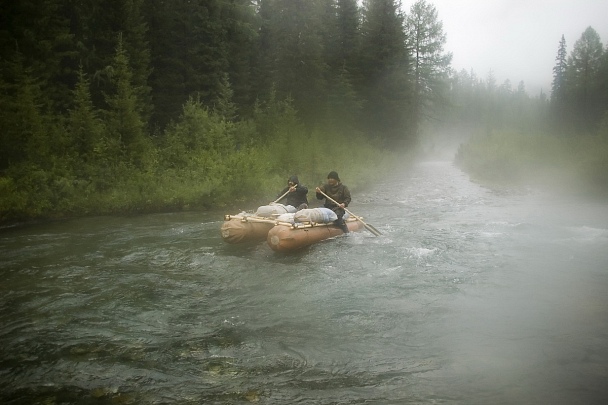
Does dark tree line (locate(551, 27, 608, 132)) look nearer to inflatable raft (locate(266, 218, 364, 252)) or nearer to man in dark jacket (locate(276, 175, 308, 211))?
man in dark jacket (locate(276, 175, 308, 211))

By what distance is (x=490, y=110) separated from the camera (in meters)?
72.3

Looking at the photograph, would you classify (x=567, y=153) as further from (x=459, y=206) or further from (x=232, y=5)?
(x=232, y=5)

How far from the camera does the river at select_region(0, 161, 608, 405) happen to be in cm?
470

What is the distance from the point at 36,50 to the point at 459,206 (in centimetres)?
1751

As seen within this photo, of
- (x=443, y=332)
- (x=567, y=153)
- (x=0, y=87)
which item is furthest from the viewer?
(x=567, y=153)

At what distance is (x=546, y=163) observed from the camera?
22.6 metres

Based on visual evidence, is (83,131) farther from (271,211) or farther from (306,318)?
(306,318)

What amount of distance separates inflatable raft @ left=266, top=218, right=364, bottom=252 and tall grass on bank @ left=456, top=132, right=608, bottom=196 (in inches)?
543

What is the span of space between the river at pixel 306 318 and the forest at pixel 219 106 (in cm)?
363

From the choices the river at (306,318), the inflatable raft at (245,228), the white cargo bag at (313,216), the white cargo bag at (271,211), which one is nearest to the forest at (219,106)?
the river at (306,318)

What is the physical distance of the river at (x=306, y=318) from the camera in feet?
15.4

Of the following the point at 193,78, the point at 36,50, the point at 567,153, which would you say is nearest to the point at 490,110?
the point at 567,153

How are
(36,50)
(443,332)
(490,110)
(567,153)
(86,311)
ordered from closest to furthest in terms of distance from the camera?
(443,332), (86,311), (36,50), (567,153), (490,110)

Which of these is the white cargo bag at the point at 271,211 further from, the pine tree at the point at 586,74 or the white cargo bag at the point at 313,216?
the pine tree at the point at 586,74
